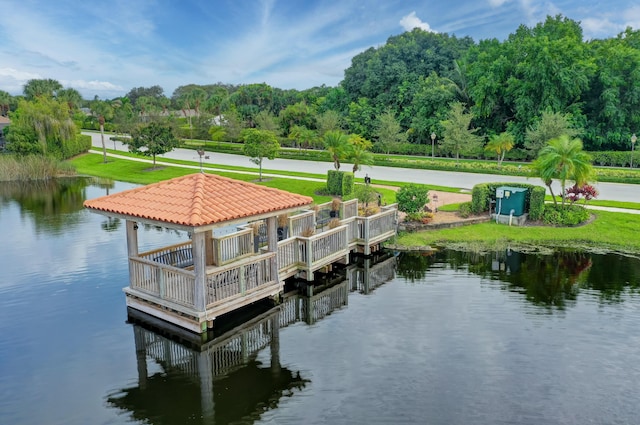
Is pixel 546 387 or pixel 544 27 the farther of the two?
A: pixel 544 27

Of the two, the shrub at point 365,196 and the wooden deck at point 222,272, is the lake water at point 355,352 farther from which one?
the shrub at point 365,196

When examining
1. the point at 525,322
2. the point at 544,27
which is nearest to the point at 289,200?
the point at 525,322

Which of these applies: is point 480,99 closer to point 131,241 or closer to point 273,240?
point 273,240

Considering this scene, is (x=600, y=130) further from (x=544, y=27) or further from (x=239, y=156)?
(x=239, y=156)

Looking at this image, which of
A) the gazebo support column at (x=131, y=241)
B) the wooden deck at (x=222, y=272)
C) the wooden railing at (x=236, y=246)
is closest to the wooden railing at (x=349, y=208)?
the wooden deck at (x=222, y=272)

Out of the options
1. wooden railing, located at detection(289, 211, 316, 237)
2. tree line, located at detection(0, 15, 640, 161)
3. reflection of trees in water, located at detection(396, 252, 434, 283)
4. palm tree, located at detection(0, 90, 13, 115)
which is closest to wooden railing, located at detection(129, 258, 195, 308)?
wooden railing, located at detection(289, 211, 316, 237)
